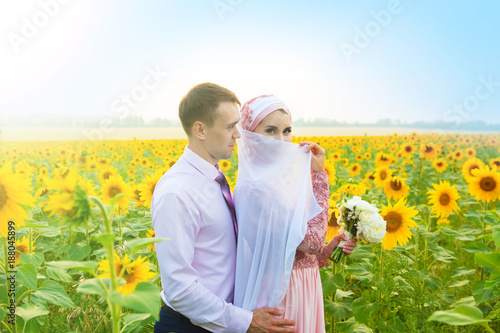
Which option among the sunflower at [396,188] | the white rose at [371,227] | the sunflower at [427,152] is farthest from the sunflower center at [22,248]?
the sunflower at [427,152]

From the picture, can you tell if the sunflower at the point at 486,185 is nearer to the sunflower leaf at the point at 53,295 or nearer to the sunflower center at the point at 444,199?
the sunflower center at the point at 444,199

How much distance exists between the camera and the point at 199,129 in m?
2.18

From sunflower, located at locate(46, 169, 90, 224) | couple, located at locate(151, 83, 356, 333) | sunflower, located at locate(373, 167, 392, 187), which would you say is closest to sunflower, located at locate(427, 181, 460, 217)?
sunflower, located at locate(373, 167, 392, 187)

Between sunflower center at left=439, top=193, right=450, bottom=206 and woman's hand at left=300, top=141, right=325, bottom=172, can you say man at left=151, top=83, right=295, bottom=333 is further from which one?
sunflower center at left=439, top=193, right=450, bottom=206

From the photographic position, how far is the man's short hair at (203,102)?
212 cm

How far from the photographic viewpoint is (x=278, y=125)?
7.19 feet

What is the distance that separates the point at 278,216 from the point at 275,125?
Answer: 491 millimetres

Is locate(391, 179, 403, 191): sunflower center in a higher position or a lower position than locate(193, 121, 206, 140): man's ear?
lower

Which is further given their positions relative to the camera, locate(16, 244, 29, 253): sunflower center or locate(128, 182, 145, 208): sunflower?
locate(128, 182, 145, 208): sunflower

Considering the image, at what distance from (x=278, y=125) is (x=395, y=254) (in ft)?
5.86

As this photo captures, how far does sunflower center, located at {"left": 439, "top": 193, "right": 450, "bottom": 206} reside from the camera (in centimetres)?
430

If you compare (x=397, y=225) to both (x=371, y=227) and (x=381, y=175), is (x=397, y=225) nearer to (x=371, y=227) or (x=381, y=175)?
(x=371, y=227)

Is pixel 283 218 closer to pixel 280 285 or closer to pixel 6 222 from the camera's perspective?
pixel 280 285

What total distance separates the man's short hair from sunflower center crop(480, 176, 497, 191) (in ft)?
10.9
